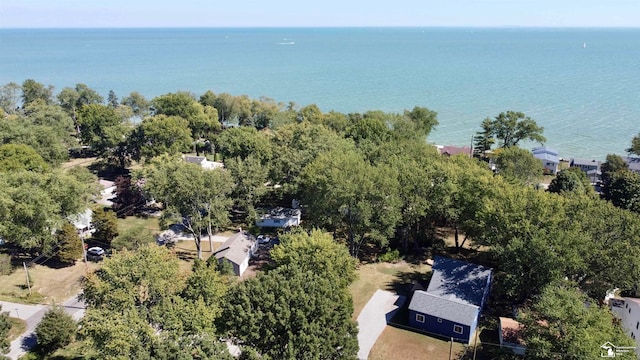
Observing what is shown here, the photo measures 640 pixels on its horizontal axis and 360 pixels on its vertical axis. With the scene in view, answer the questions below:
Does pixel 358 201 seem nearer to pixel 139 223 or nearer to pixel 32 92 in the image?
pixel 139 223

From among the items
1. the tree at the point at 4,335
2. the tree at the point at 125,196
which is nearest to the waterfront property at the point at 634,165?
the tree at the point at 125,196

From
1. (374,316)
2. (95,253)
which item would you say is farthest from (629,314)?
(95,253)

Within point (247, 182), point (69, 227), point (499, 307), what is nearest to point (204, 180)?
point (247, 182)

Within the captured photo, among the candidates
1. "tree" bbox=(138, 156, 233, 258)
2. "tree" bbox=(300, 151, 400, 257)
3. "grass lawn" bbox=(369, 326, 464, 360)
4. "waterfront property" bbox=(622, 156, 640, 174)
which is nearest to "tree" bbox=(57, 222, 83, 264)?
"tree" bbox=(138, 156, 233, 258)

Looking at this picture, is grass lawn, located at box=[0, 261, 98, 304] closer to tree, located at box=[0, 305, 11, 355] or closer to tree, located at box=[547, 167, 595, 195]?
tree, located at box=[0, 305, 11, 355]

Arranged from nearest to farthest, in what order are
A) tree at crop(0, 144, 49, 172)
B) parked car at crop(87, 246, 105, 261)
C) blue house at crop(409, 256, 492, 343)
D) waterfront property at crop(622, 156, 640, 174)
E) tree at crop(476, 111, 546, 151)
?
1. blue house at crop(409, 256, 492, 343)
2. parked car at crop(87, 246, 105, 261)
3. tree at crop(0, 144, 49, 172)
4. waterfront property at crop(622, 156, 640, 174)
5. tree at crop(476, 111, 546, 151)

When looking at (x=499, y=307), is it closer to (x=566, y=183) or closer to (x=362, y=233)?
(x=362, y=233)

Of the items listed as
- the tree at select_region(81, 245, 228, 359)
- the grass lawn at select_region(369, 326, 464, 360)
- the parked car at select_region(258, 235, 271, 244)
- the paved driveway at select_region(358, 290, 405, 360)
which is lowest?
the grass lawn at select_region(369, 326, 464, 360)
